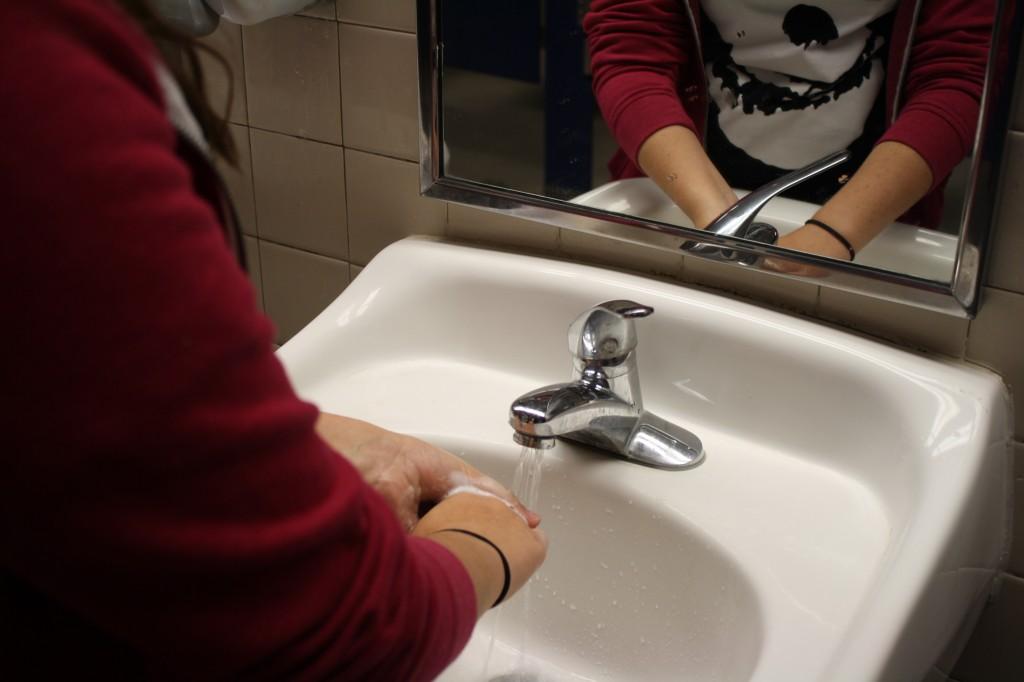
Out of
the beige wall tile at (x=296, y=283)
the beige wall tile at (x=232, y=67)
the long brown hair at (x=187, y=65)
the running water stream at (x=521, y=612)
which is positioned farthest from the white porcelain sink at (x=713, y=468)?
the long brown hair at (x=187, y=65)

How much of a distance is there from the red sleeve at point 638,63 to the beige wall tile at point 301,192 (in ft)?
0.91

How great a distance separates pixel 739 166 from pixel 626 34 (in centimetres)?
13

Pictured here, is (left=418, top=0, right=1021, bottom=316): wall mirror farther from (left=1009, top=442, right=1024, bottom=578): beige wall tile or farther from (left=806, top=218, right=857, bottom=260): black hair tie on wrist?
(left=1009, top=442, right=1024, bottom=578): beige wall tile

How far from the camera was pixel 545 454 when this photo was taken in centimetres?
77

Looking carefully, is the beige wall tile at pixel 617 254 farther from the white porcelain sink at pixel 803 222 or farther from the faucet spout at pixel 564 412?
the faucet spout at pixel 564 412

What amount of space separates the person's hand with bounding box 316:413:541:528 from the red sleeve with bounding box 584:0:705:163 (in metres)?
0.31

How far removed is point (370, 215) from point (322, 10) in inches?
7.3

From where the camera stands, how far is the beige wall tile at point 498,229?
88 centimetres

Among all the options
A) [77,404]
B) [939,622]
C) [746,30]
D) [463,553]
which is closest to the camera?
[77,404]

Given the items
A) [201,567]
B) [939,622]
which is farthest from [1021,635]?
[201,567]

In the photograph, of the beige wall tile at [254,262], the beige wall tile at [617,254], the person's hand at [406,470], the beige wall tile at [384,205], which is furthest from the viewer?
the beige wall tile at [254,262]


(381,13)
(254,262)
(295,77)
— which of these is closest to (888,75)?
(381,13)

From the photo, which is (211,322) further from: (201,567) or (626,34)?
(626,34)

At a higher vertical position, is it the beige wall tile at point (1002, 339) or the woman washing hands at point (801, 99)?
the woman washing hands at point (801, 99)
